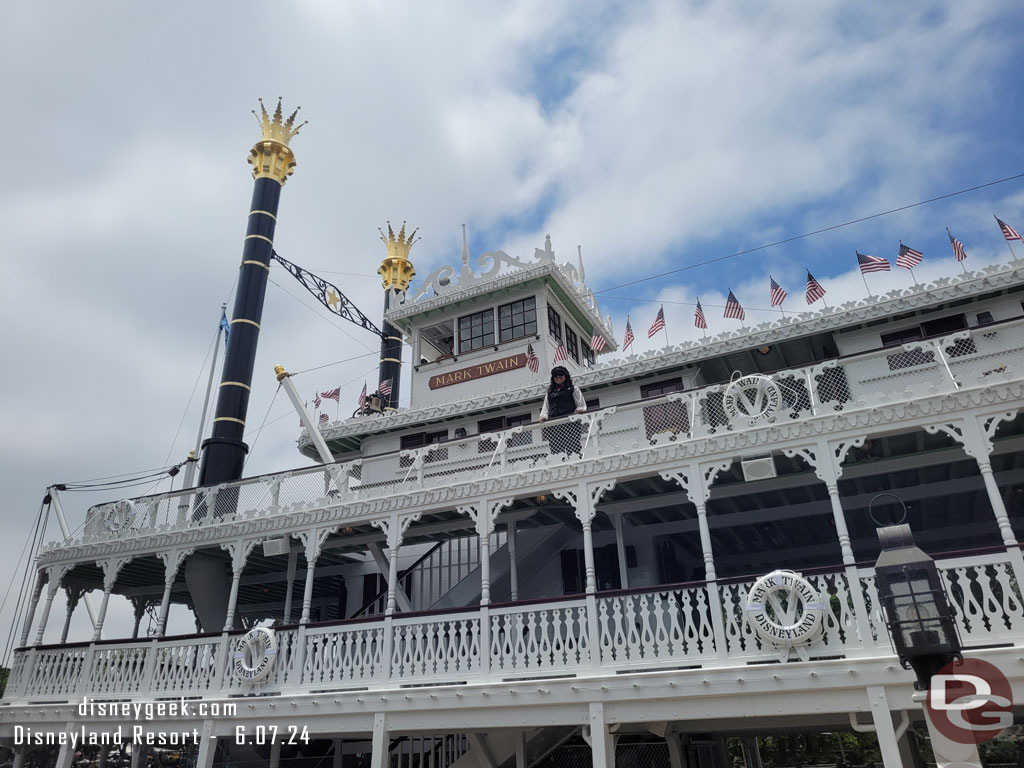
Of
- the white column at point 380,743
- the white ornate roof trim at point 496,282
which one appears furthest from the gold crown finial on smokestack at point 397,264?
the white column at point 380,743

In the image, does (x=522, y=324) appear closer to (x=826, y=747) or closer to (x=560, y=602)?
(x=560, y=602)

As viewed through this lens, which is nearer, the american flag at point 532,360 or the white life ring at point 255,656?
the white life ring at point 255,656

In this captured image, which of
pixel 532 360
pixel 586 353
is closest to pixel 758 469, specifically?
pixel 532 360

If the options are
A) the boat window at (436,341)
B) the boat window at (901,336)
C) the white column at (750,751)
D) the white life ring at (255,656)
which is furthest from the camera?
the boat window at (436,341)

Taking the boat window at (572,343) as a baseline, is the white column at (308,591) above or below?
below

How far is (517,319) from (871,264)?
390 inches

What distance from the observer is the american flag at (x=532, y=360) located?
19.8 m

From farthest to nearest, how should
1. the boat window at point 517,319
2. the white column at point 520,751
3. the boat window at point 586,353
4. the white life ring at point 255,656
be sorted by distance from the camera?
the boat window at point 586,353
the boat window at point 517,319
the white life ring at point 255,656
the white column at point 520,751

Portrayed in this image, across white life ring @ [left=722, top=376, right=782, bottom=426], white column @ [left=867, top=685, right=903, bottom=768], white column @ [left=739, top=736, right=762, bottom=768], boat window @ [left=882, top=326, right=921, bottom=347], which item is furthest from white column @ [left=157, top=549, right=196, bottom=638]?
boat window @ [left=882, top=326, right=921, bottom=347]

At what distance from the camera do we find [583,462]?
13320 mm

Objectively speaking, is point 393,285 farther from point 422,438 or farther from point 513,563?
point 513,563

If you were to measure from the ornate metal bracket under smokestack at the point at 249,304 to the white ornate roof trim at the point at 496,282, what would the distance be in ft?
21.2

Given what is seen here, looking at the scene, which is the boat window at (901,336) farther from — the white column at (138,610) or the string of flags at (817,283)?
the white column at (138,610)

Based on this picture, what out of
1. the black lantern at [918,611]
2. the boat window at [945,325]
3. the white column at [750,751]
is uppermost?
the boat window at [945,325]
